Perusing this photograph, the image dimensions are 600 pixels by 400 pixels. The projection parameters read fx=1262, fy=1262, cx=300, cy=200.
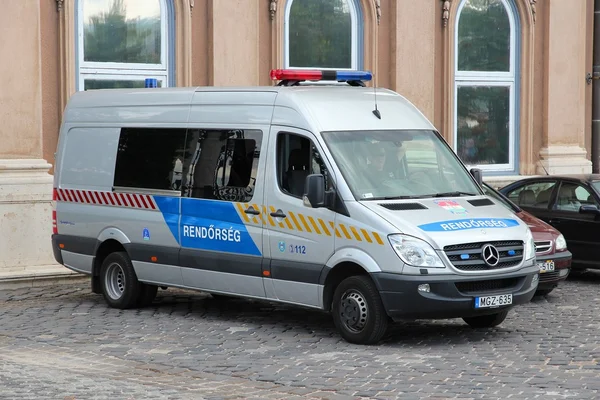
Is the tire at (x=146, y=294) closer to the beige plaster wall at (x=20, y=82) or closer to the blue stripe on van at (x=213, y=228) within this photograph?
the blue stripe on van at (x=213, y=228)

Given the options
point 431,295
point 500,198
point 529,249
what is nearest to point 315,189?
point 431,295

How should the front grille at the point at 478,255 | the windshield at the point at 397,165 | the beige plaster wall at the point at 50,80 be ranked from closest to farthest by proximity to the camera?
the front grille at the point at 478,255 < the windshield at the point at 397,165 < the beige plaster wall at the point at 50,80

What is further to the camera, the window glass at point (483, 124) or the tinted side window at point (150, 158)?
the window glass at point (483, 124)

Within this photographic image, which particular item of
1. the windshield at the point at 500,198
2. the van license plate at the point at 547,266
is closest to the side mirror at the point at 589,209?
the windshield at the point at 500,198

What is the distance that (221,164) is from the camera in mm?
12344

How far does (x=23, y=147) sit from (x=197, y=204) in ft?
14.0

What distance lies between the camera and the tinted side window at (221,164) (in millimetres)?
12039

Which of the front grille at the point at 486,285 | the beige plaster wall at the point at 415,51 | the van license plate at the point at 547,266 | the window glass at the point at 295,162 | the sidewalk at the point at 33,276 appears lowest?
the sidewalk at the point at 33,276

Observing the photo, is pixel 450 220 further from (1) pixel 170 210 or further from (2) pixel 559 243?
(2) pixel 559 243

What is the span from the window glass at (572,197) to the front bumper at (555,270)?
206cm

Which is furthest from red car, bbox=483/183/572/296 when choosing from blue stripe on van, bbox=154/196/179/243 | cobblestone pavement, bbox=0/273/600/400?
blue stripe on van, bbox=154/196/179/243

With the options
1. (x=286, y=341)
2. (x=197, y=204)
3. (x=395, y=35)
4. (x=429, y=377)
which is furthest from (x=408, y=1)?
(x=429, y=377)

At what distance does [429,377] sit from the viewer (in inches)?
373

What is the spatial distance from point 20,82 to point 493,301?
291 inches
